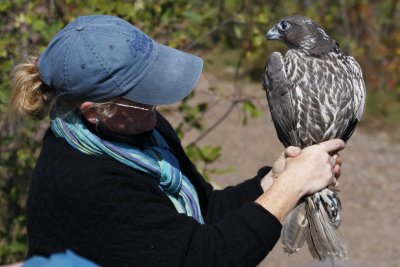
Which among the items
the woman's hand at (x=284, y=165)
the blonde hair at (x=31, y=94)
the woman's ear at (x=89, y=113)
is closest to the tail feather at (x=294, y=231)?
the woman's hand at (x=284, y=165)

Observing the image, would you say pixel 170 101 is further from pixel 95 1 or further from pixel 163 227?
pixel 95 1

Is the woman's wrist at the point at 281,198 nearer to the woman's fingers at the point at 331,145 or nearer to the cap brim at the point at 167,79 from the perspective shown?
the woman's fingers at the point at 331,145

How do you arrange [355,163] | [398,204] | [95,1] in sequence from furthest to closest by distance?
[355,163] < [398,204] < [95,1]

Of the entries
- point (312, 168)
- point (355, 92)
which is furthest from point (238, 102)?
Answer: point (312, 168)

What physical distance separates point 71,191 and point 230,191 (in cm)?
88

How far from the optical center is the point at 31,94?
2805 mm

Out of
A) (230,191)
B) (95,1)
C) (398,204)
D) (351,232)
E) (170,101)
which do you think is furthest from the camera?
(398,204)

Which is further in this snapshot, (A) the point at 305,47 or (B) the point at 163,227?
(A) the point at 305,47

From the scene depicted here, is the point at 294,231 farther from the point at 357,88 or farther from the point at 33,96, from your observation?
the point at 33,96

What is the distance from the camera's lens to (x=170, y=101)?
275cm

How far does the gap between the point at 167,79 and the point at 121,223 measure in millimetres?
509

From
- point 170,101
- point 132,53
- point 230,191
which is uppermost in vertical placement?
point 132,53

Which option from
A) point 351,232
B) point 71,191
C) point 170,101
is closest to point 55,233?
point 71,191

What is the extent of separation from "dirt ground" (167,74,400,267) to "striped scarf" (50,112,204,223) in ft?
11.5
